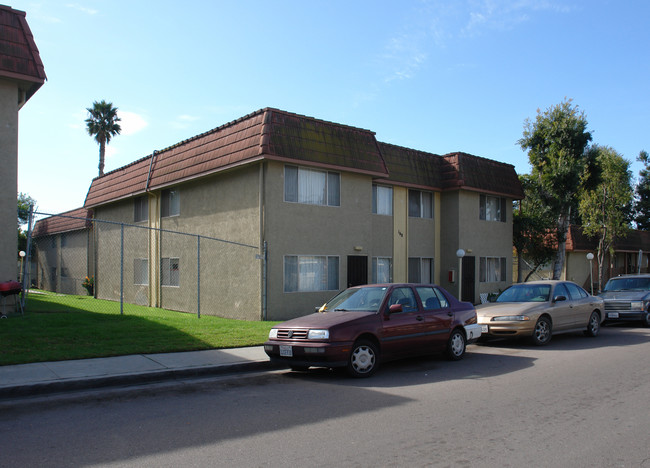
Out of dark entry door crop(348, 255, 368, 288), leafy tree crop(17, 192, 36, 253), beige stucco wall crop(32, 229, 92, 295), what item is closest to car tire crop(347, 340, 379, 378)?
dark entry door crop(348, 255, 368, 288)

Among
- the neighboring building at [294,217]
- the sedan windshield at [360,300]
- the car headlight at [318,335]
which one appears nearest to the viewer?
the car headlight at [318,335]

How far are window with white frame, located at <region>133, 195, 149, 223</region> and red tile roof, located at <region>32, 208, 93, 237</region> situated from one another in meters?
4.72

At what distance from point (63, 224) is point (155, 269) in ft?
42.4

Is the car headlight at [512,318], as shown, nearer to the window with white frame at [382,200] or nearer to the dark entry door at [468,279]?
the window with white frame at [382,200]

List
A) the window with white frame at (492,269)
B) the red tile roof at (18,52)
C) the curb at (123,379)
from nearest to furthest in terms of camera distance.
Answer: the curb at (123,379) → the red tile roof at (18,52) → the window with white frame at (492,269)

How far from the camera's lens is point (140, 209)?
2238 cm

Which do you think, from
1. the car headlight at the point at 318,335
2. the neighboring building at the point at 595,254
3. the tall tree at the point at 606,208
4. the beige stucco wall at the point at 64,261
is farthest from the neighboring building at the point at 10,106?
the neighboring building at the point at 595,254

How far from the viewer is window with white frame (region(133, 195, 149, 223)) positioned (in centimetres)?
2190

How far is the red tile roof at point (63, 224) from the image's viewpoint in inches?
1097

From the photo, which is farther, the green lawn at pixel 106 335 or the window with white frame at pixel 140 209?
the window with white frame at pixel 140 209

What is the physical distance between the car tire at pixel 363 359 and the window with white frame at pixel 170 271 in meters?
12.4

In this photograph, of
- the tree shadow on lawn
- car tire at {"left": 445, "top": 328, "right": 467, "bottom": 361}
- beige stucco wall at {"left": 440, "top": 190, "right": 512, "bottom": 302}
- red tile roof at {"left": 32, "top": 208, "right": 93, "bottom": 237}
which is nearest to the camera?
the tree shadow on lawn

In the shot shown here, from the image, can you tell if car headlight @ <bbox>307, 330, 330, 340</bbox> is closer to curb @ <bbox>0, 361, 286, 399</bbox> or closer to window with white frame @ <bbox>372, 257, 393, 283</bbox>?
curb @ <bbox>0, 361, 286, 399</bbox>

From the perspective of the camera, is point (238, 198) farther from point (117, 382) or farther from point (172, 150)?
point (117, 382)
